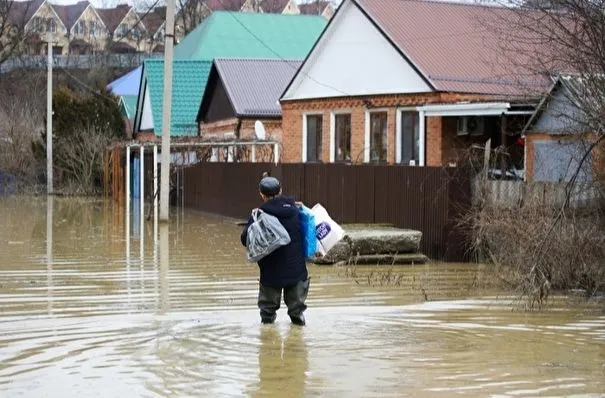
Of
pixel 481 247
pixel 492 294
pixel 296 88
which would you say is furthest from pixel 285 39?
pixel 492 294

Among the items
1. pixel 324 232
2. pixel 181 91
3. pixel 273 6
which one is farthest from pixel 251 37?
pixel 273 6

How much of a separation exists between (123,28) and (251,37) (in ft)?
194

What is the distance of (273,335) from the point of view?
12852mm

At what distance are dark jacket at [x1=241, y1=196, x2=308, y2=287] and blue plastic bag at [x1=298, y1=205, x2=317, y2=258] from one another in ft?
0.39

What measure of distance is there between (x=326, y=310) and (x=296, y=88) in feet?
79.2

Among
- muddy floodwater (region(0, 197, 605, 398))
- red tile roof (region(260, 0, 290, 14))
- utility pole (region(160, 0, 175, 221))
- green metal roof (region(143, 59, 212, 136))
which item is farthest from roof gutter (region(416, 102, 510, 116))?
red tile roof (region(260, 0, 290, 14))

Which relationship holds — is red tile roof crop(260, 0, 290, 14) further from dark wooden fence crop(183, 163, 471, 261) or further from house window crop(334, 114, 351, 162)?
dark wooden fence crop(183, 163, 471, 261)

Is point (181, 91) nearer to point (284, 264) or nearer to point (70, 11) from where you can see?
point (284, 264)

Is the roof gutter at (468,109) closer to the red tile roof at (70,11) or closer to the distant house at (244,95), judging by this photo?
the distant house at (244,95)

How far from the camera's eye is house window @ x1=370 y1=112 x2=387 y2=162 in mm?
34562

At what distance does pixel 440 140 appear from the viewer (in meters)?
31.7

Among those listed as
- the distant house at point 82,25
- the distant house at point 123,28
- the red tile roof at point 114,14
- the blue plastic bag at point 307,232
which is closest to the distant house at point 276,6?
the distant house at point 123,28

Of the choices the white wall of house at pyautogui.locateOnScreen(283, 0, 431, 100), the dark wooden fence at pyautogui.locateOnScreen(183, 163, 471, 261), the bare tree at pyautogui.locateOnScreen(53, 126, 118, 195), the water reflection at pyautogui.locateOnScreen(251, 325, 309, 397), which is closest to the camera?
the water reflection at pyautogui.locateOnScreen(251, 325, 309, 397)

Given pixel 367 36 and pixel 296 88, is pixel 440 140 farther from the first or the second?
pixel 296 88
